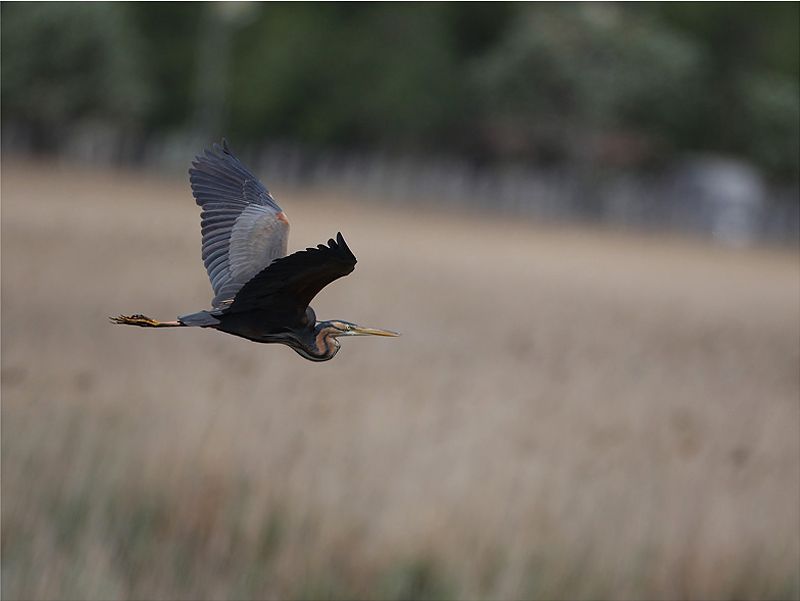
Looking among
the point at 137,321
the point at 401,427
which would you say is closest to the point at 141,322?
the point at 137,321

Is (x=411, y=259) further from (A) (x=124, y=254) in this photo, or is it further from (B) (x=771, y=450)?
(B) (x=771, y=450)

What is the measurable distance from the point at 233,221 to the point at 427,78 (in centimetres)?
3405

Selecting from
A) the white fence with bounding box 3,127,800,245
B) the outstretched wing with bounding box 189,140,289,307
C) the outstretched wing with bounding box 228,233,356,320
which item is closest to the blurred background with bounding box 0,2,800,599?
the outstretched wing with bounding box 189,140,289,307

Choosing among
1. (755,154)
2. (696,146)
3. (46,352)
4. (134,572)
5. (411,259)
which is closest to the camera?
(134,572)

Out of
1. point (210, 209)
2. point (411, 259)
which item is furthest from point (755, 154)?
point (210, 209)

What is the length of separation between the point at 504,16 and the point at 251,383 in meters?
35.2

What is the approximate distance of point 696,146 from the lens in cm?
3434

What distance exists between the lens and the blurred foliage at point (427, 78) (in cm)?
3319

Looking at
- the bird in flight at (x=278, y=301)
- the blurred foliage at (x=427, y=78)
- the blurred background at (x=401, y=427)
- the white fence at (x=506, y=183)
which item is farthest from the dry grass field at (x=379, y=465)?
the white fence at (x=506, y=183)

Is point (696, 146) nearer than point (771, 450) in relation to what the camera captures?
No

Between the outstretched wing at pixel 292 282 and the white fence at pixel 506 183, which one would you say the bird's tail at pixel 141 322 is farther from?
the white fence at pixel 506 183

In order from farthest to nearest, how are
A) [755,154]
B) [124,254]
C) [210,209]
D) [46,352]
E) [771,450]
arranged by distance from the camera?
[755,154] < [124,254] < [46,352] < [771,450] < [210,209]

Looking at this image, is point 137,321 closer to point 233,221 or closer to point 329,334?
point 329,334

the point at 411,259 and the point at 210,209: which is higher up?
the point at 411,259
